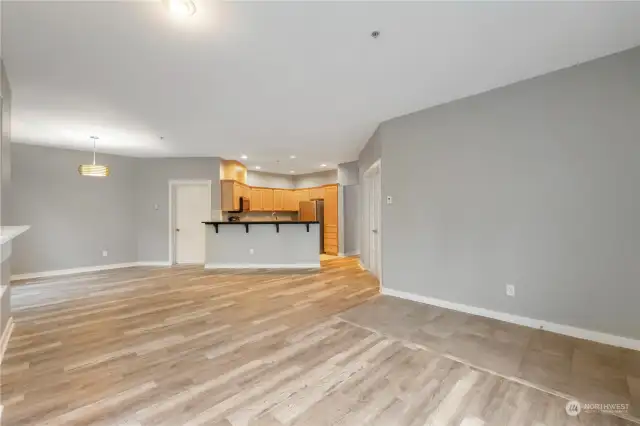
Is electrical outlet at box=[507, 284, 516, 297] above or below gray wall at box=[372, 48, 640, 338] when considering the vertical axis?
below

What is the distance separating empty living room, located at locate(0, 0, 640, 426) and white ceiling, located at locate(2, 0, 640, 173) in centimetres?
2

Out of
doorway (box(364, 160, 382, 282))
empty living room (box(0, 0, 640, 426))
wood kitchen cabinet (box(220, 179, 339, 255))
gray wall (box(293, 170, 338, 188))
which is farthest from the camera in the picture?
gray wall (box(293, 170, 338, 188))

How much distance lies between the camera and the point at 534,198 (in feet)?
9.75

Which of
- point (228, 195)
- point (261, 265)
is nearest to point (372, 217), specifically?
point (261, 265)

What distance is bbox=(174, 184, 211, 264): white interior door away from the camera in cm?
708

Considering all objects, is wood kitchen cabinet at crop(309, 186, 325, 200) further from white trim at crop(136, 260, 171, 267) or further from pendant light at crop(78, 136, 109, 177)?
pendant light at crop(78, 136, 109, 177)

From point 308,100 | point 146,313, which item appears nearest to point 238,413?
point 146,313

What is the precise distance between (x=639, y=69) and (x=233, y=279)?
5.86m

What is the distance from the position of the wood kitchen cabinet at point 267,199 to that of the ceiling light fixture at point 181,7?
7.02m

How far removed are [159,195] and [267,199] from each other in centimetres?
307

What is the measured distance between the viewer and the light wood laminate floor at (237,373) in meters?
1.70

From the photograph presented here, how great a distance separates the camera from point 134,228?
6.86 m

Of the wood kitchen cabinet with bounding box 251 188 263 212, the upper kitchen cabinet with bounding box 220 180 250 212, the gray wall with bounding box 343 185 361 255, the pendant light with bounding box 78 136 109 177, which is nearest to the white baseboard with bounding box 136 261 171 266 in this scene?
the upper kitchen cabinet with bounding box 220 180 250 212

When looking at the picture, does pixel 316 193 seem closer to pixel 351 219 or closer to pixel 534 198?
pixel 351 219
